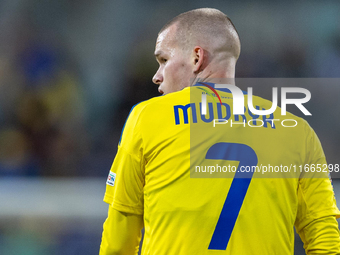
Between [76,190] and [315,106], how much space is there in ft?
9.60

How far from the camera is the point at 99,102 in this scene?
409 cm

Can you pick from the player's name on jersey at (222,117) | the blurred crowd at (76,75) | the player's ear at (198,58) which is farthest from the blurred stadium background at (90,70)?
the player's name on jersey at (222,117)

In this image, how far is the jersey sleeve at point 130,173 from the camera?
2.58 feet

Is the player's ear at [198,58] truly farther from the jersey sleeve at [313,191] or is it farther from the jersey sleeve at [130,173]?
the jersey sleeve at [313,191]

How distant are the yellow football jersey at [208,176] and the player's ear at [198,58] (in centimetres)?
13

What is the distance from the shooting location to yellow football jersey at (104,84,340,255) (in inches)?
29.4

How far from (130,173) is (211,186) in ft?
0.63

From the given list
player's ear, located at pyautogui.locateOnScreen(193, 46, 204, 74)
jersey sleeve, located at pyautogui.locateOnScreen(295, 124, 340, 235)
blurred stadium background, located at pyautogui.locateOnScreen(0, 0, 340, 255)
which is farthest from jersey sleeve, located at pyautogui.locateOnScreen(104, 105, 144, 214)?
blurred stadium background, located at pyautogui.locateOnScreen(0, 0, 340, 255)

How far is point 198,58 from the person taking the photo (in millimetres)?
950

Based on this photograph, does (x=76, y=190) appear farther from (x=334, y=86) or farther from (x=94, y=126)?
(x=334, y=86)

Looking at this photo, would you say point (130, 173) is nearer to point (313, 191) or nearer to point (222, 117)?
point (222, 117)

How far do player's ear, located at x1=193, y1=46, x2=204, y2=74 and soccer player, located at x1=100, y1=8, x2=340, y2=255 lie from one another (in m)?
0.08

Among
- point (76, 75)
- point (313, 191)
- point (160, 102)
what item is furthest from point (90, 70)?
point (313, 191)

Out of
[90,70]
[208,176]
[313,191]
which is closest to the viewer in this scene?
[208,176]
